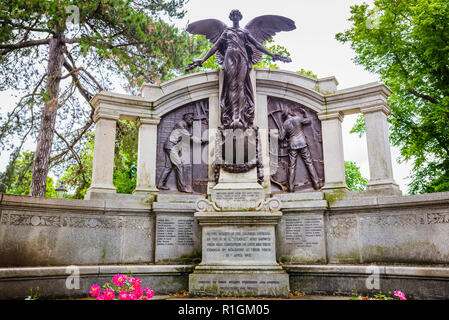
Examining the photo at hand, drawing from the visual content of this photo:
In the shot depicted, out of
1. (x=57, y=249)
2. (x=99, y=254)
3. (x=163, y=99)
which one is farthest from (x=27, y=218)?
(x=163, y=99)

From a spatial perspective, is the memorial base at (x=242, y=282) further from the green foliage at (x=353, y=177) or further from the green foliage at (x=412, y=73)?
the green foliage at (x=353, y=177)

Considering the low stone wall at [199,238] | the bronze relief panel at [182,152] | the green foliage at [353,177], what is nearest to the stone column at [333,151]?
the low stone wall at [199,238]

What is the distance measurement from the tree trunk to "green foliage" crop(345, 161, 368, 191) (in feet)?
98.6

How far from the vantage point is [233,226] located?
25.5 feet

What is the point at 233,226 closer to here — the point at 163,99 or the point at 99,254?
the point at 99,254

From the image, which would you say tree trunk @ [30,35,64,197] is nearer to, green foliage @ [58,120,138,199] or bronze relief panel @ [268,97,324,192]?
green foliage @ [58,120,138,199]

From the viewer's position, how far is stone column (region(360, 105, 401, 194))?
8.69 metres

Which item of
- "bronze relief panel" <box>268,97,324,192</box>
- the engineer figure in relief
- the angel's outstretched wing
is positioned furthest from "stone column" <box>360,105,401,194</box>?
the angel's outstretched wing

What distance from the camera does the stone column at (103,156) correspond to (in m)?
9.09

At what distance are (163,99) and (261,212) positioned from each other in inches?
168

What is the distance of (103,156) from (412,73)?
14716 millimetres

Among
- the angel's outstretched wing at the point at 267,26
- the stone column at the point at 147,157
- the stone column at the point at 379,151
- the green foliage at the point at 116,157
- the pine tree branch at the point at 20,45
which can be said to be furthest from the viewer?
the green foliage at the point at 116,157

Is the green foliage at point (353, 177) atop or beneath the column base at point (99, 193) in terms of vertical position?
atop

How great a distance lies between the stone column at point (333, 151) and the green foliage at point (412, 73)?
797 centimetres
